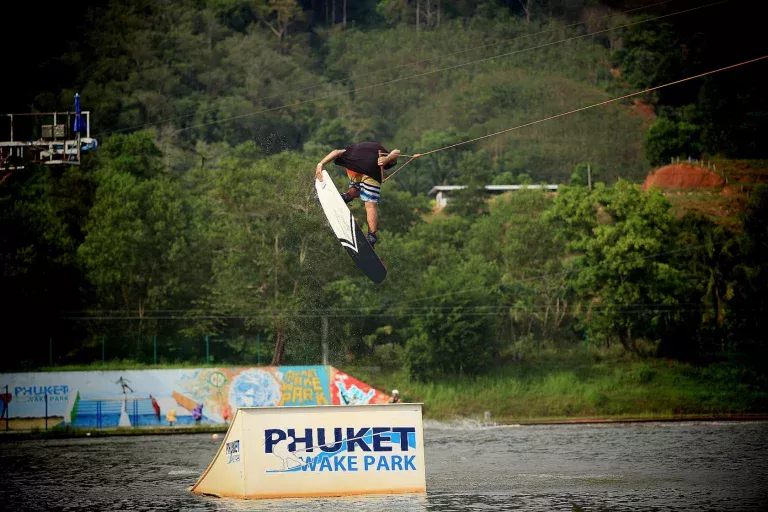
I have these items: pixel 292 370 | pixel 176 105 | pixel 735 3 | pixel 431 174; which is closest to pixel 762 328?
pixel 292 370

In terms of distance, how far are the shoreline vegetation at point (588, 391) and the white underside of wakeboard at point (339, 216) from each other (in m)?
37.6

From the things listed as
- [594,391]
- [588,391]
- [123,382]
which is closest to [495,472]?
[123,382]

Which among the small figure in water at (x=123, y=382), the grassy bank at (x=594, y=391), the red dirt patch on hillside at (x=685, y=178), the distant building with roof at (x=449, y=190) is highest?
the distant building with roof at (x=449, y=190)

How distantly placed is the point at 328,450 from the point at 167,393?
33.2 metres

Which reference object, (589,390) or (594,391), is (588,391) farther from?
(594,391)

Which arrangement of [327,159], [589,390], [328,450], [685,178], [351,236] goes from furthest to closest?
[685,178], [589,390], [328,450], [351,236], [327,159]

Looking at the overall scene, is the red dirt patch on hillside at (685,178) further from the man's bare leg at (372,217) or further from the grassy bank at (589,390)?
the man's bare leg at (372,217)

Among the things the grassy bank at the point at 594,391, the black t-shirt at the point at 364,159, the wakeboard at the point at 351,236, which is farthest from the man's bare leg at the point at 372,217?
the grassy bank at the point at 594,391

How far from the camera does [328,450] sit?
2478 centimetres

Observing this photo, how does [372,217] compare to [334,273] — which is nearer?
[372,217]

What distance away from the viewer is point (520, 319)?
255 feet

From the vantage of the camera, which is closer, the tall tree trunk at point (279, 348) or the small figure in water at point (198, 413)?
the small figure in water at point (198, 413)

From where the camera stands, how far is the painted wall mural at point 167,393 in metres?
55.3

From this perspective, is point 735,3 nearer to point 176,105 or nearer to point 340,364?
point 176,105
